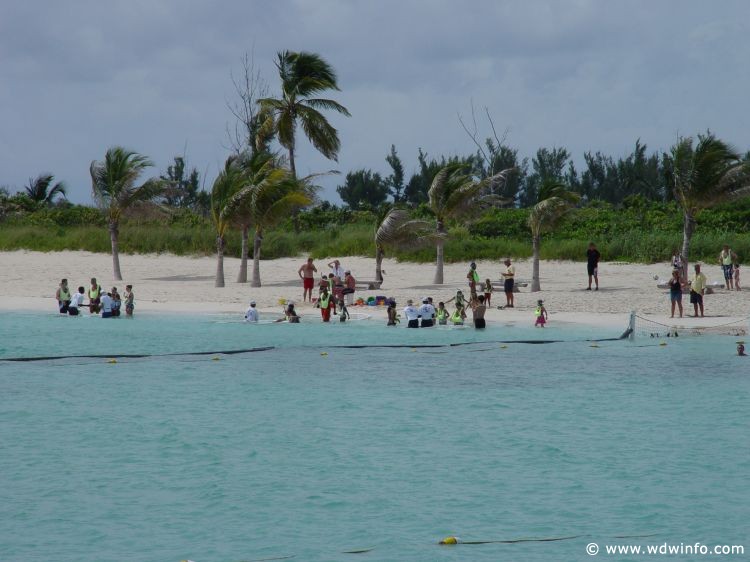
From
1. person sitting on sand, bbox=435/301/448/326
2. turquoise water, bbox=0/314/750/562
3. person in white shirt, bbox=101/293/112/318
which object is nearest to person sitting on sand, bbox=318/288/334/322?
person sitting on sand, bbox=435/301/448/326

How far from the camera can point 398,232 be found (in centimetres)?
3481

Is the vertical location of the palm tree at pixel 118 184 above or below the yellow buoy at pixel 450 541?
above

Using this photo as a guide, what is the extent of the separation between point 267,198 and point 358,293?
5042mm

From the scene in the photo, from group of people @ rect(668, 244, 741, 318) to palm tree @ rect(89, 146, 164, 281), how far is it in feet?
65.2

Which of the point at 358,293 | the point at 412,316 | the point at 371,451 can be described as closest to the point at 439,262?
the point at 358,293

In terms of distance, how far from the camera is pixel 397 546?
10289 mm

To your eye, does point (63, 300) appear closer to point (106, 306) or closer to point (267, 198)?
point (106, 306)

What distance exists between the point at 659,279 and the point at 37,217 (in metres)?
31.7

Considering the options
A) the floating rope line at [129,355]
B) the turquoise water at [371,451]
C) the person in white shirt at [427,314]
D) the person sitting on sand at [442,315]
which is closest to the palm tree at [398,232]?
the person sitting on sand at [442,315]

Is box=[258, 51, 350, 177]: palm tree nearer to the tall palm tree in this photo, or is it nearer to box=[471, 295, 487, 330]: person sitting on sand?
the tall palm tree

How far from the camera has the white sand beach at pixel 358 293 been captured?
29203mm

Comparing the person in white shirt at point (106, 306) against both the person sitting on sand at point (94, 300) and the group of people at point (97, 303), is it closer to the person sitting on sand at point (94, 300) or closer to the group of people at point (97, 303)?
the group of people at point (97, 303)

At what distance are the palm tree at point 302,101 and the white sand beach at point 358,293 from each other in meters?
5.51

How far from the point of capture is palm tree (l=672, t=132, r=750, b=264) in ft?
101
